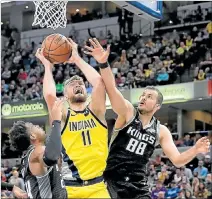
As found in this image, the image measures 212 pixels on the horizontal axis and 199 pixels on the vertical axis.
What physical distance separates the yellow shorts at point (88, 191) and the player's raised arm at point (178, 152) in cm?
94

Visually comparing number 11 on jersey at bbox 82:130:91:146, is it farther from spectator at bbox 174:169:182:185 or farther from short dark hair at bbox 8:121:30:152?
spectator at bbox 174:169:182:185

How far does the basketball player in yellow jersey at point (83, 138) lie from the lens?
503cm

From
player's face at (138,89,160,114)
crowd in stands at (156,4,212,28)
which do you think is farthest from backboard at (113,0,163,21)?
crowd in stands at (156,4,212,28)

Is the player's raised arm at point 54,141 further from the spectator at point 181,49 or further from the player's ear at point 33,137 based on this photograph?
the spectator at point 181,49

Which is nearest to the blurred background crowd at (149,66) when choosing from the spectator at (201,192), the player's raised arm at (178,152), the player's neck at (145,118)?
the spectator at (201,192)

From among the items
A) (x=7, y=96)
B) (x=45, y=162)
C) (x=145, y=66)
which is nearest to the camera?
(x=45, y=162)

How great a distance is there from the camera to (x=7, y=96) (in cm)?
2495

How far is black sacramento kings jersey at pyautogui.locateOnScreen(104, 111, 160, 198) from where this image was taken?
215 inches

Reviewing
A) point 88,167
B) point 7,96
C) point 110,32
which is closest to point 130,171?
point 88,167

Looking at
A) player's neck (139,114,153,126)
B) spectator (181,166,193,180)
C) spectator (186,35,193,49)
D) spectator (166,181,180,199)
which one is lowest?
spectator (166,181,180,199)

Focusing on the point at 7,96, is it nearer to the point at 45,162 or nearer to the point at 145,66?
the point at 145,66

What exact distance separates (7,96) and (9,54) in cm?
478

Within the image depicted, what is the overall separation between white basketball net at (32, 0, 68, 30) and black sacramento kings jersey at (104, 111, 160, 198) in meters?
1.78

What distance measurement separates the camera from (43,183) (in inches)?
204
